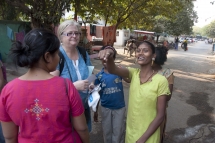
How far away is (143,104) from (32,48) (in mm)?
997

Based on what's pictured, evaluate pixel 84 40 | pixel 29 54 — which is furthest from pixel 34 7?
pixel 29 54

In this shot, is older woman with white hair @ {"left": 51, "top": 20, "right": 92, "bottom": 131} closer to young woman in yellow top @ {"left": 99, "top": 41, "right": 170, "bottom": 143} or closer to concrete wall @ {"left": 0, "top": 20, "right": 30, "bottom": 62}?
young woman in yellow top @ {"left": 99, "top": 41, "right": 170, "bottom": 143}

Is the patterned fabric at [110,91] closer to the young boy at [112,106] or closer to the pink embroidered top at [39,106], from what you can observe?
the young boy at [112,106]

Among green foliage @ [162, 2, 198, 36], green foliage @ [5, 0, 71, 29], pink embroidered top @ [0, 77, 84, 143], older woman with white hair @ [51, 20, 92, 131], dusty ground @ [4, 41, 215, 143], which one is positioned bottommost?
dusty ground @ [4, 41, 215, 143]

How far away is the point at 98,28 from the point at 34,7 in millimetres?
7785

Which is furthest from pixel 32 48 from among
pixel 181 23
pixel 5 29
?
pixel 181 23

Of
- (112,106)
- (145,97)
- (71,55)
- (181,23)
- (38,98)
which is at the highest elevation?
(181,23)

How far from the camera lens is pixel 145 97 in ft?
5.44

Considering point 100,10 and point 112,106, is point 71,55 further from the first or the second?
point 100,10

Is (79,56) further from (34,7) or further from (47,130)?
(34,7)

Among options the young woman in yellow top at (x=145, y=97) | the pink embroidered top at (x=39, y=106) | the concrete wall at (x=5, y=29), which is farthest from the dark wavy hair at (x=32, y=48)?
the concrete wall at (x=5, y=29)

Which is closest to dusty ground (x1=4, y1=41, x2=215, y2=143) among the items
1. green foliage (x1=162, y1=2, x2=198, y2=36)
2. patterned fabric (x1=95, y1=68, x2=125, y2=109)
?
patterned fabric (x1=95, y1=68, x2=125, y2=109)

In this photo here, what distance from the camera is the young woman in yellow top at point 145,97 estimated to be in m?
1.63

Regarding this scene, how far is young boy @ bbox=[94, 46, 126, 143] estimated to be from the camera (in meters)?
2.48
